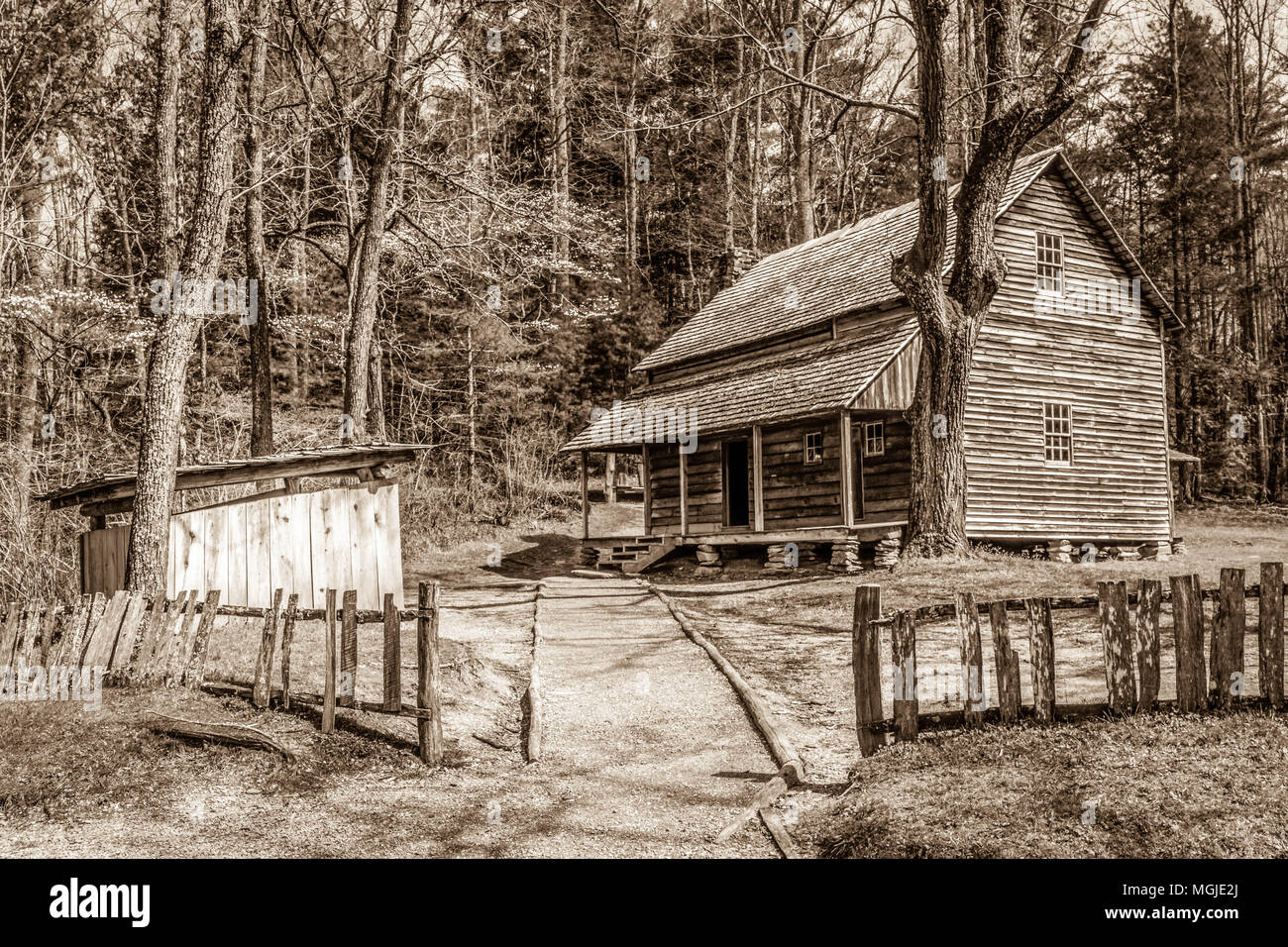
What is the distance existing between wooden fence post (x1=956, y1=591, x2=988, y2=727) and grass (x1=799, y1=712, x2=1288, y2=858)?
0.49ft

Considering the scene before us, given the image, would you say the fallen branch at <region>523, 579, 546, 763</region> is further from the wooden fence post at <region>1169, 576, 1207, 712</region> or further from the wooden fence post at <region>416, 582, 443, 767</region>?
the wooden fence post at <region>1169, 576, 1207, 712</region>

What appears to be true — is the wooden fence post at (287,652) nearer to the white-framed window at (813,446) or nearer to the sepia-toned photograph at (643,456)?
the sepia-toned photograph at (643,456)

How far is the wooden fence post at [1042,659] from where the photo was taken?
7258 mm

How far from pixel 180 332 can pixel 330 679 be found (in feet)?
15.0

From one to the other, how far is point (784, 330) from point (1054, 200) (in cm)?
689

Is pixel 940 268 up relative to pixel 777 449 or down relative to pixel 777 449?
up

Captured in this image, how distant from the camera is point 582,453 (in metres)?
27.4

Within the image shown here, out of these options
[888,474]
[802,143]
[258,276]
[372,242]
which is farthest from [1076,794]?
[802,143]

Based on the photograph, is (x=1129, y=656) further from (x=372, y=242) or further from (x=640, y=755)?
(x=372, y=242)

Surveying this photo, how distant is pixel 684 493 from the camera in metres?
26.6

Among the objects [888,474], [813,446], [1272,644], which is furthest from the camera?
[813,446]

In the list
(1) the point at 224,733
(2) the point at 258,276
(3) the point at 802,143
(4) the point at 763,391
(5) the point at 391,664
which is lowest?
(1) the point at 224,733

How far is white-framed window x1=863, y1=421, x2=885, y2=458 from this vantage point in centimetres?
2289
